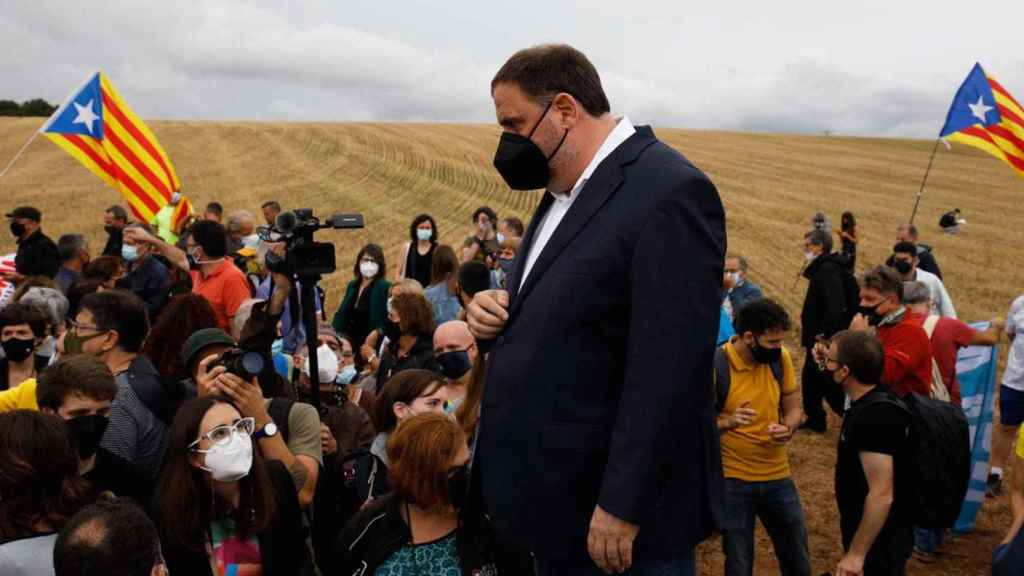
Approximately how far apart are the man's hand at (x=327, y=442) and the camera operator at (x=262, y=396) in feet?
0.43

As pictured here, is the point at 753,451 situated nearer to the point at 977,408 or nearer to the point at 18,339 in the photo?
the point at 977,408

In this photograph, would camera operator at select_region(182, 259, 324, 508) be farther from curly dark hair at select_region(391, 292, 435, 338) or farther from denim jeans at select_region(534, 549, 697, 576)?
denim jeans at select_region(534, 549, 697, 576)

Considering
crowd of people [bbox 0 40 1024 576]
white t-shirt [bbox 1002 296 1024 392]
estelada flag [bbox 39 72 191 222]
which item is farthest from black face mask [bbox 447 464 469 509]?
estelada flag [bbox 39 72 191 222]

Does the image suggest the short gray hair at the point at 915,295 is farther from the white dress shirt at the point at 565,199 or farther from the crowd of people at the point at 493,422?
the white dress shirt at the point at 565,199

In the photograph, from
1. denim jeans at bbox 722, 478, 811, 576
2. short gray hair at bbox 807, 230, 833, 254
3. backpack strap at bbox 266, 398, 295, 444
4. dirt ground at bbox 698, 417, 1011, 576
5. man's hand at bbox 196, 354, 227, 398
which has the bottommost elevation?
dirt ground at bbox 698, 417, 1011, 576

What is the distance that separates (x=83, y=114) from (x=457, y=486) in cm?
796

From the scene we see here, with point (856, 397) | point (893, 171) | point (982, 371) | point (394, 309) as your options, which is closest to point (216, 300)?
point (394, 309)

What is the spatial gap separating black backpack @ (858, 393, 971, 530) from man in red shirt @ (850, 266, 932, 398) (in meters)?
0.94

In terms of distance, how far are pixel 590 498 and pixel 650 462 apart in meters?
0.24

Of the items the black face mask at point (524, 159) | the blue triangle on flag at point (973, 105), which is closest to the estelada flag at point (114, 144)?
the black face mask at point (524, 159)

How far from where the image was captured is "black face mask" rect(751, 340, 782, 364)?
437 cm

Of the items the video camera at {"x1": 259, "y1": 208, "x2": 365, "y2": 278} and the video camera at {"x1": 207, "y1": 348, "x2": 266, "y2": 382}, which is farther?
the video camera at {"x1": 259, "y1": 208, "x2": 365, "y2": 278}

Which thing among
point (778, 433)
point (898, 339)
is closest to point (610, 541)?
point (778, 433)

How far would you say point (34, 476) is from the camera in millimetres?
2816
